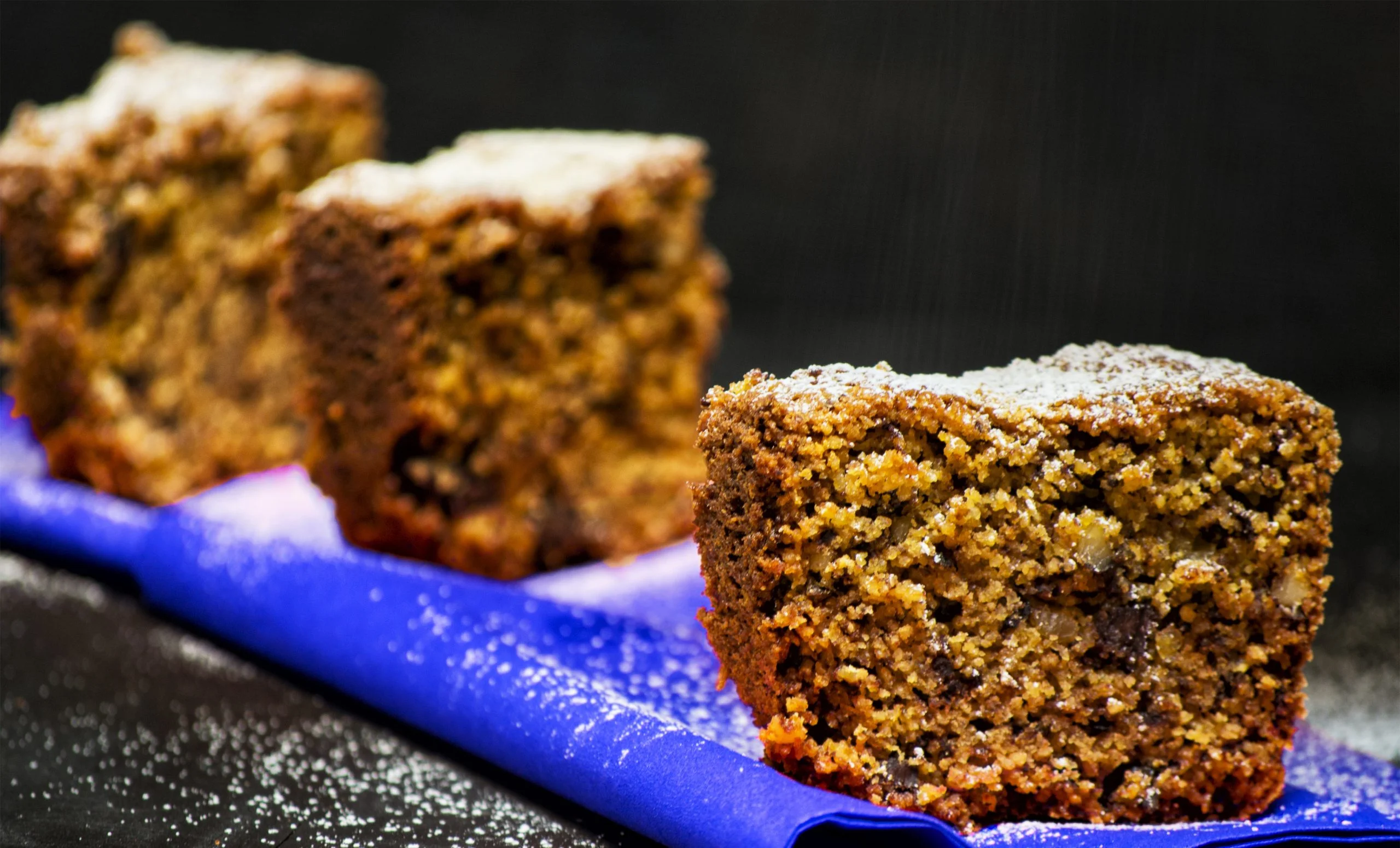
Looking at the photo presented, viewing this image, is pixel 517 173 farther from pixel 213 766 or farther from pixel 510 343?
A: pixel 213 766

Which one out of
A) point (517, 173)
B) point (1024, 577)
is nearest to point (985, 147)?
point (517, 173)

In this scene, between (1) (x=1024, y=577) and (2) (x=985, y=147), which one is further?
(2) (x=985, y=147)

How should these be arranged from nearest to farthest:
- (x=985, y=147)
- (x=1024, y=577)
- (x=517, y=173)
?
1. (x=1024, y=577)
2. (x=985, y=147)
3. (x=517, y=173)

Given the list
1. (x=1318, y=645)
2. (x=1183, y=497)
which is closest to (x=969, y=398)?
(x=1183, y=497)

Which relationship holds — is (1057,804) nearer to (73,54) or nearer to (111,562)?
(111,562)

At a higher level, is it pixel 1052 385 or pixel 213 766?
pixel 1052 385

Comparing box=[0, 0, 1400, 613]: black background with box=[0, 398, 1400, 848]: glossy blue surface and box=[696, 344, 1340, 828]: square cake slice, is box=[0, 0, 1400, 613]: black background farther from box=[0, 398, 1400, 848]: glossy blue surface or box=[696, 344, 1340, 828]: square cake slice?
box=[0, 398, 1400, 848]: glossy blue surface

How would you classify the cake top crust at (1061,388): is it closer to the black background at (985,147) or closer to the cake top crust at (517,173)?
the black background at (985,147)
